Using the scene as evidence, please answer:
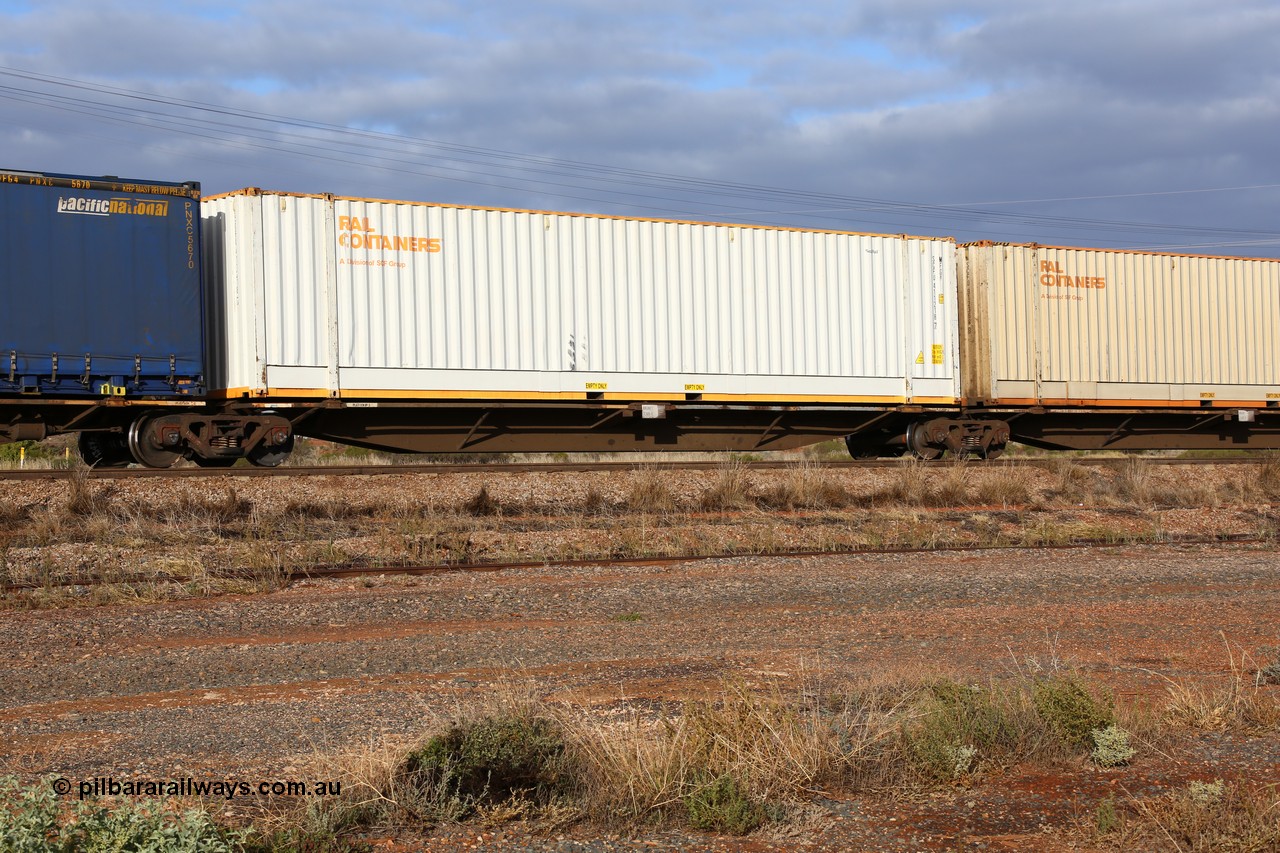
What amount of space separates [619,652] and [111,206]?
10403 mm

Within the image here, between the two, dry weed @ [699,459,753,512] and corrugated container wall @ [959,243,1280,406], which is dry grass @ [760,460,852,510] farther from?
corrugated container wall @ [959,243,1280,406]

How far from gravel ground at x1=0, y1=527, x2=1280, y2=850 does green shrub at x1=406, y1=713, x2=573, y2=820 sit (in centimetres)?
24

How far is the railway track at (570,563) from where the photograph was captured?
9816 mm

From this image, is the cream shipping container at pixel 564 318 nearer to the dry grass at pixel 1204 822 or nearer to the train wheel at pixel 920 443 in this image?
the train wheel at pixel 920 443

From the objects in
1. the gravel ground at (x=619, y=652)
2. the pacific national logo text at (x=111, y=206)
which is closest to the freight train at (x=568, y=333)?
the pacific national logo text at (x=111, y=206)

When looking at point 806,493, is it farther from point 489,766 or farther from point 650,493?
point 489,766

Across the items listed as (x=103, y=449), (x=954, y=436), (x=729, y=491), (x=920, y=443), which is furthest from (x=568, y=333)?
(x=954, y=436)

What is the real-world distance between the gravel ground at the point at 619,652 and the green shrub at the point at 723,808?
2.7 inches

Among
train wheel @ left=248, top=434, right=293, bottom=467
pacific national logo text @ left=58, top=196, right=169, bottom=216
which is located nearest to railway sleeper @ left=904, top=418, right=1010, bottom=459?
train wheel @ left=248, top=434, right=293, bottom=467

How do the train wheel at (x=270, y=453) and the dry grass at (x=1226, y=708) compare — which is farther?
the train wheel at (x=270, y=453)

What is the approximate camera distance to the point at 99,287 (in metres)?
14.1

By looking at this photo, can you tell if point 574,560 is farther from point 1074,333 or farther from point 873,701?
point 1074,333

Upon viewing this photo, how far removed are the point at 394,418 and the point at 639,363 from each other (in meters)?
3.57

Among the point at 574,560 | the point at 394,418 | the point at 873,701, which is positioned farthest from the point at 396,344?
the point at 873,701
